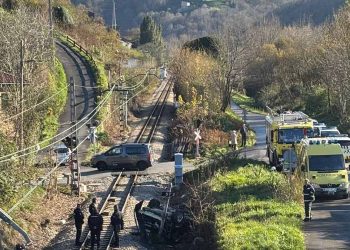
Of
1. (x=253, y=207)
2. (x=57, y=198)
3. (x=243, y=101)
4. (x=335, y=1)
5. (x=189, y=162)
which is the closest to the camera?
(x=253, y=207)

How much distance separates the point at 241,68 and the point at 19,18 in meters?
20.6

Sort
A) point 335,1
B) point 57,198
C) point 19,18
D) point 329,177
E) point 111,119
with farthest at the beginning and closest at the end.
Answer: point 335,1
point 111,119
point 19,18
point 57,198
point 329,177

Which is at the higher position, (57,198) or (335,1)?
(335,1)

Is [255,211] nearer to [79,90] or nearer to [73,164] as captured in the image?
[73,164]

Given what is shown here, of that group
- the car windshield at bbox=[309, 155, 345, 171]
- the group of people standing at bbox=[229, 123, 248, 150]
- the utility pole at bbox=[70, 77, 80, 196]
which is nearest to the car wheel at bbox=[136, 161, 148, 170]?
the group of people standing at bbox=[229, 123, 248, 150]

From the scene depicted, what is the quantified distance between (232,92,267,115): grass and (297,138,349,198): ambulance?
162ft

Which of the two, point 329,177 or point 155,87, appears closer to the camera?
point 329,177

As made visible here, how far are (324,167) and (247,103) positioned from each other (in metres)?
58.5

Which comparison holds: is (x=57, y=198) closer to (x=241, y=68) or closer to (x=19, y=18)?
(x=19, y=18)

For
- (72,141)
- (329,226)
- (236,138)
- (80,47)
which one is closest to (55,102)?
(236,138)

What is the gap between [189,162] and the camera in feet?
135

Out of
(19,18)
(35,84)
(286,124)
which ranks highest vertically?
(19,18)

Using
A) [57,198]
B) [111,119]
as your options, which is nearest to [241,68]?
[111,119]

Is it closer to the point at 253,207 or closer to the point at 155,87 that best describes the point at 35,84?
the point at 253,207
